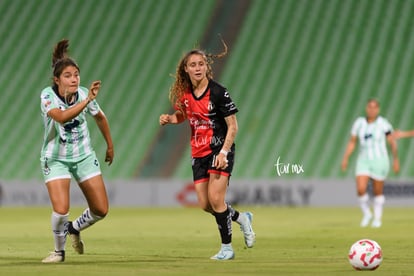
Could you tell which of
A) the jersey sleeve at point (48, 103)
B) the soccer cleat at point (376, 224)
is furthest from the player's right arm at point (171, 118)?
the soccer cleat at point (376, 224)

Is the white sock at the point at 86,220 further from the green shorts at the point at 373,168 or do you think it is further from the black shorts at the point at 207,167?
the green shorts at the point at 373,168

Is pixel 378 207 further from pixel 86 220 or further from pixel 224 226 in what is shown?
pixel 86 220

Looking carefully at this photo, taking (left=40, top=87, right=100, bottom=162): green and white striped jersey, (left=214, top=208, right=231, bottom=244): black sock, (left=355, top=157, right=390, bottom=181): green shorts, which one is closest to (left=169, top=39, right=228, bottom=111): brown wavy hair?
(left=40, top=87, right=100, bottom=162): green and white striped jersey

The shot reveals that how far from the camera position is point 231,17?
33.1 metres

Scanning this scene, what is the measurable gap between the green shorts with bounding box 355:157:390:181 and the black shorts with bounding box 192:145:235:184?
7.85 metres

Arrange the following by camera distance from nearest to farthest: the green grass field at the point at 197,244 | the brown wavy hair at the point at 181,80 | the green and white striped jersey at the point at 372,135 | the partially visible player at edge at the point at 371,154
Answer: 1. the green grass field at the point at 197,244
2. the brown wavy hair at the point at 181,80
3. the partially visible player at edge at the point at 371,154
4. the green and white striped jersey at the point at 372,135

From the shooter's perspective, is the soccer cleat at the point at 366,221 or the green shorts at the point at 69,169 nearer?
the green shorts at the point at 69,169

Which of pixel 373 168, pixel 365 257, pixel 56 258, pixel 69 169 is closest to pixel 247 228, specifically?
pixel 69 169

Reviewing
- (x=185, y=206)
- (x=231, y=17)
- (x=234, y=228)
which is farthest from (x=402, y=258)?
(x=231, y=17)

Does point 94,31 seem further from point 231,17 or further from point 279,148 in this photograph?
point 279,148

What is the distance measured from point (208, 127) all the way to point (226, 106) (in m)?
0.34

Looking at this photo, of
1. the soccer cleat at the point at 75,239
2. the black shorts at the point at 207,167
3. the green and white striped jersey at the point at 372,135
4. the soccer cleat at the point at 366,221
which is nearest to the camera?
the black shorts at the point at 207,167

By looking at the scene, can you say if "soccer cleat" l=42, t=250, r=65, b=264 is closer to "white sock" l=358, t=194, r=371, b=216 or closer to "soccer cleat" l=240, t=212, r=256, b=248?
"soccer cleat" l=240, t=212, r=256, b=248

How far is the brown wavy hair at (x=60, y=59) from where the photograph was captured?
33.3 ft
